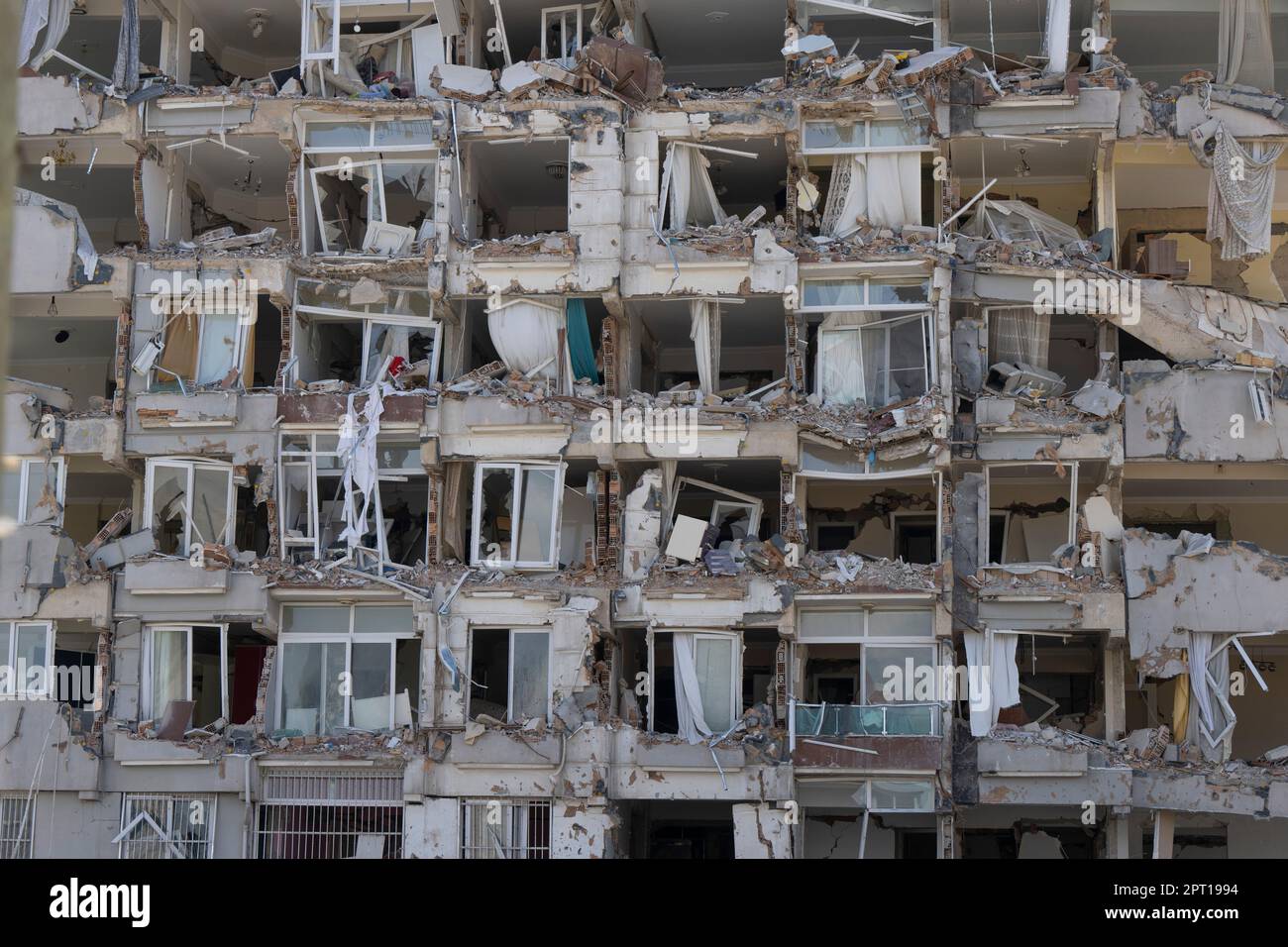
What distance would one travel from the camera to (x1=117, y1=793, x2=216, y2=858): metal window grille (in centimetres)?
3803

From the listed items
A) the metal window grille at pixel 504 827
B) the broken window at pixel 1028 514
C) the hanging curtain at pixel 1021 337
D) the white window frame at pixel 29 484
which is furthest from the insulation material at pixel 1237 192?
the white window frame at pixel 29 484

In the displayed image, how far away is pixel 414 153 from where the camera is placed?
4100 cm

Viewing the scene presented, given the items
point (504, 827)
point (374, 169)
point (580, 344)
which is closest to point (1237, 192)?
point (580, 344)

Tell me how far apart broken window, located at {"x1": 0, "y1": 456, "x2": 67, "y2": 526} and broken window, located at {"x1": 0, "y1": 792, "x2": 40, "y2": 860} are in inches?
215

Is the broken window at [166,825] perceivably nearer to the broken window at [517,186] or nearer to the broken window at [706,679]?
the broken window at [706,679]

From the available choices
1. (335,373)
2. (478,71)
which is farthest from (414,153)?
(335,373)

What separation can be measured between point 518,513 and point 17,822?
11.2m

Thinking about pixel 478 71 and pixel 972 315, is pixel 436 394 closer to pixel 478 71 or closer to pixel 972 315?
pixel 478 71

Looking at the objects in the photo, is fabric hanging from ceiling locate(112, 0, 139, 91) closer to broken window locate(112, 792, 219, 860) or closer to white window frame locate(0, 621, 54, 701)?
white window frame locate(0, 621, 54, 701)

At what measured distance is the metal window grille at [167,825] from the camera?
38031 millimetres

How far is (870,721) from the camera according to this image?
37.5m

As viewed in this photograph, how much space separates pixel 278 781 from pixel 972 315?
1638 centimetres

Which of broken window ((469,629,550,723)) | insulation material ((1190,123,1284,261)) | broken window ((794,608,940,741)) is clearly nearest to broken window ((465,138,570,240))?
broken window ((469,629,550,723))

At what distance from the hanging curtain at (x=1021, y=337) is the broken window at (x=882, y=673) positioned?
225 inches
